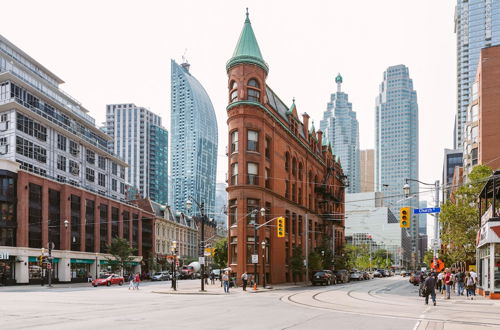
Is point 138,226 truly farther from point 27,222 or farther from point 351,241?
point 351,241

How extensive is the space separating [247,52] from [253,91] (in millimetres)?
4091

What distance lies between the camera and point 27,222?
64000mm

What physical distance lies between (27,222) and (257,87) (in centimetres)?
3486

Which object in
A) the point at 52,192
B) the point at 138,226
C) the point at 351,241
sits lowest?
the point at 351,241

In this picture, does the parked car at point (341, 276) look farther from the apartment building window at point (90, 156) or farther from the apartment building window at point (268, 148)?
the apartment building window at point (90, 156)

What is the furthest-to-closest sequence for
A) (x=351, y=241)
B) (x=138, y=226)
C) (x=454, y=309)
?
(x=351, y=241)
(x=138, y=226)
(x=454, y=309)

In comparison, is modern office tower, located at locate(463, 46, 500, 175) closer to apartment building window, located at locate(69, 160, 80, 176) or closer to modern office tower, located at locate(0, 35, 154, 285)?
modern office tower, located at locate(0, 35, 154, 285)

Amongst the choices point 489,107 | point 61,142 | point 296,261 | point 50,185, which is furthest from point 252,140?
point 61,142

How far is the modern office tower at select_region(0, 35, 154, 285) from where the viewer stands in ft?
205

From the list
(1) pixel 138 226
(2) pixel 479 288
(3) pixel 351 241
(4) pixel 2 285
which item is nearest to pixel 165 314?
(2) pixel 479 288

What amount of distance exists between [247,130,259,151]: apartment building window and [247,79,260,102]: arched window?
11.5 ft

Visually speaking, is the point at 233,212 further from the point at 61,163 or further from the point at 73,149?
the point at 73,149

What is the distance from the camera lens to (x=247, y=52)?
52.5 metres

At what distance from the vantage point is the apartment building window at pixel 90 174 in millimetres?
92875
